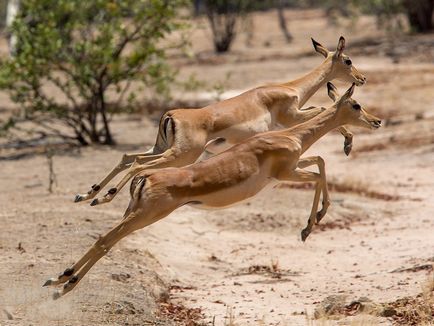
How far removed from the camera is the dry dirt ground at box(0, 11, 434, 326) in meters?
8.41

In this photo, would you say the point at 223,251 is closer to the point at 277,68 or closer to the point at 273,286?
the point at 273,286

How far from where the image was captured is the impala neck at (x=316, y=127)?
364 inches

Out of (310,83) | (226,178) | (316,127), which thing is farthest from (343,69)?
(226,178)

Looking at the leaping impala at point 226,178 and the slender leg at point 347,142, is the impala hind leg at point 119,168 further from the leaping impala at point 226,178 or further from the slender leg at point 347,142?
the slender leg at point 347,142

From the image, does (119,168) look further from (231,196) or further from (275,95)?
(231,196)

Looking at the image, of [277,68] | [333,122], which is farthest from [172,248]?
[277,68]

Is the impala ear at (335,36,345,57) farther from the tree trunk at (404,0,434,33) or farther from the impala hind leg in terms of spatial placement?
the tree trunk at (404,0,434,33)

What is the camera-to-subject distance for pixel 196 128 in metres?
9.87

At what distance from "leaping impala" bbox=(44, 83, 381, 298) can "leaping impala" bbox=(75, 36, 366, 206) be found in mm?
539

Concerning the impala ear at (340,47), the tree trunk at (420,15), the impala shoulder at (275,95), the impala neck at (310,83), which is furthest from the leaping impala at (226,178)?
the tree trunk at (420,15)

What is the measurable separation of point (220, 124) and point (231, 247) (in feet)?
6.72

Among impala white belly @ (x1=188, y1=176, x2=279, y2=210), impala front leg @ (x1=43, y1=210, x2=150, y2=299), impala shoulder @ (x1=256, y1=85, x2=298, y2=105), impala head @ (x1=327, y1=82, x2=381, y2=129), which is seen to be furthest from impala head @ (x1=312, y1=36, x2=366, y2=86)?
impala front leg @ (x1=43, y1=210, x2=150, y2=299)

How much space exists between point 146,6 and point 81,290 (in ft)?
33.8

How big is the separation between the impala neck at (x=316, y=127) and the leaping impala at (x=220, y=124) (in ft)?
1.26
